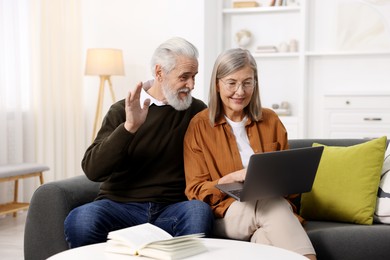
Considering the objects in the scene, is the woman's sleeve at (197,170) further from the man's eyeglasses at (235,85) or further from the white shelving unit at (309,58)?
the white shelving unit at (309,58)

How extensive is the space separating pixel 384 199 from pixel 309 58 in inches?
151

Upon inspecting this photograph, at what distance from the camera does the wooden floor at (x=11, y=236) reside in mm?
4070

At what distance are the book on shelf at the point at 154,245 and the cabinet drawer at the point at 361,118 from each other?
434cm

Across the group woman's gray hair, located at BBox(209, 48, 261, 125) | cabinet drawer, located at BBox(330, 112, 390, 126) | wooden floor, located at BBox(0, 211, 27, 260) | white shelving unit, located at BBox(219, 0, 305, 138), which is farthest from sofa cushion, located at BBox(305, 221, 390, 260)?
white shelving unit, located at BBox(219, 0, 305, 138)

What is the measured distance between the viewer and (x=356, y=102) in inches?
241

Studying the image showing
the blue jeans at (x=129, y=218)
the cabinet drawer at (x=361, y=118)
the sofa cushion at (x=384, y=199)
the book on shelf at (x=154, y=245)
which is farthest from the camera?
the cabinet drawer at (x=361, y=118)

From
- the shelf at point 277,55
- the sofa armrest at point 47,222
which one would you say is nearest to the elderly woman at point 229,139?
the sofa armrest at point 47,222

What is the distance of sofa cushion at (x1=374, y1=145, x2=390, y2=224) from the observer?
287 cm

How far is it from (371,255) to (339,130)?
3661 millimetres

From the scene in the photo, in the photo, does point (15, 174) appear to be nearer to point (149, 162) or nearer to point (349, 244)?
point (149, 162)

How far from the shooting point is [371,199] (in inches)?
113

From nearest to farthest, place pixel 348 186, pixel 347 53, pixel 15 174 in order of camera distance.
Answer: pixel 348 186, pixel 15 174, pixel 347 53

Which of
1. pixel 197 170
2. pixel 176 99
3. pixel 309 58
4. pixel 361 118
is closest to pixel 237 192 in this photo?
pixel 197 170

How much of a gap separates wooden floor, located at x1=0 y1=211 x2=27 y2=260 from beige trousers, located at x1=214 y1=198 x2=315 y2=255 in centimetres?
189
